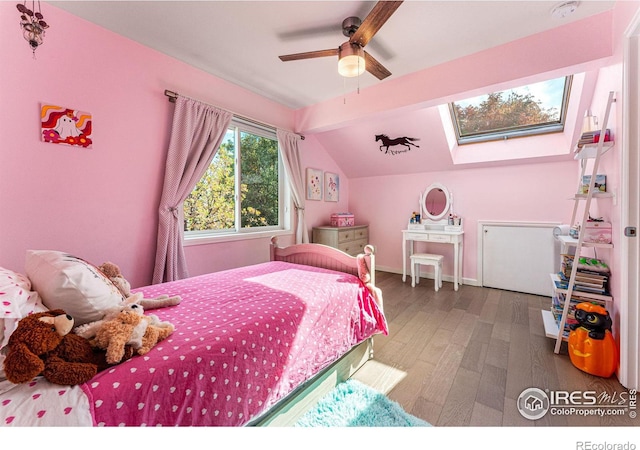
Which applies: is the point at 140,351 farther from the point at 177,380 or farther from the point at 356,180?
the point at 356,180

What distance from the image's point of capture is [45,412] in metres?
0.68

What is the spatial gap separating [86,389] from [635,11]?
2.95 metres

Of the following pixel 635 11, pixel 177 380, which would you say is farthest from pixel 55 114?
pixel 635 11

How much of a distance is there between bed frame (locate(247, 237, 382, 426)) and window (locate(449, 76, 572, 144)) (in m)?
2.66

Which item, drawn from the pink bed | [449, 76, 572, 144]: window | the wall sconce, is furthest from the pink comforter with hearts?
[449, 76, 572, 144]: window

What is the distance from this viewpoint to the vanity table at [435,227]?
12.3 ft

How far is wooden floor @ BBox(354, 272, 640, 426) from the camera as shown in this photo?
1.46m

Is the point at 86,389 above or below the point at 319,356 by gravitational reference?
above

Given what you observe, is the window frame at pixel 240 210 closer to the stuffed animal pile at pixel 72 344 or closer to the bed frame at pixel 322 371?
the bed frame at pixel 322 371

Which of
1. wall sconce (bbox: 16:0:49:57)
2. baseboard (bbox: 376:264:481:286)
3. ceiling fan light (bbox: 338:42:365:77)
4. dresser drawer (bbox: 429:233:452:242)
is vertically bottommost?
baseboard (bbox: 376:264:481:286)

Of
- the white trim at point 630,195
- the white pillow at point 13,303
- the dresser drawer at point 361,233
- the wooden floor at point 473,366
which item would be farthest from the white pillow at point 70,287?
the dresser drawer at point 361,233

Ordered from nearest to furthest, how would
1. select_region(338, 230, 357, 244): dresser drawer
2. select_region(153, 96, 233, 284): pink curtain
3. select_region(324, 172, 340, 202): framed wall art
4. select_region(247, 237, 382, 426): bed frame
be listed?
select_region(247, 237, 382, 426): bed frame, select_region(153, 96, 233, 284): pink curtain, select_region(338, 230, 357, 244): dresser drawer, select_region(324, 172, 340, 202): framed wall art

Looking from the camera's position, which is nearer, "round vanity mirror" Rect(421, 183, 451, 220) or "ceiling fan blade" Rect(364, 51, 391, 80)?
"ceiling fan blade" Rect(364, 51, 391, 80)

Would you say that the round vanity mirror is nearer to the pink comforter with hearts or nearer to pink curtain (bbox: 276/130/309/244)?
pink curtain (bbox: 276/130/309/244)
